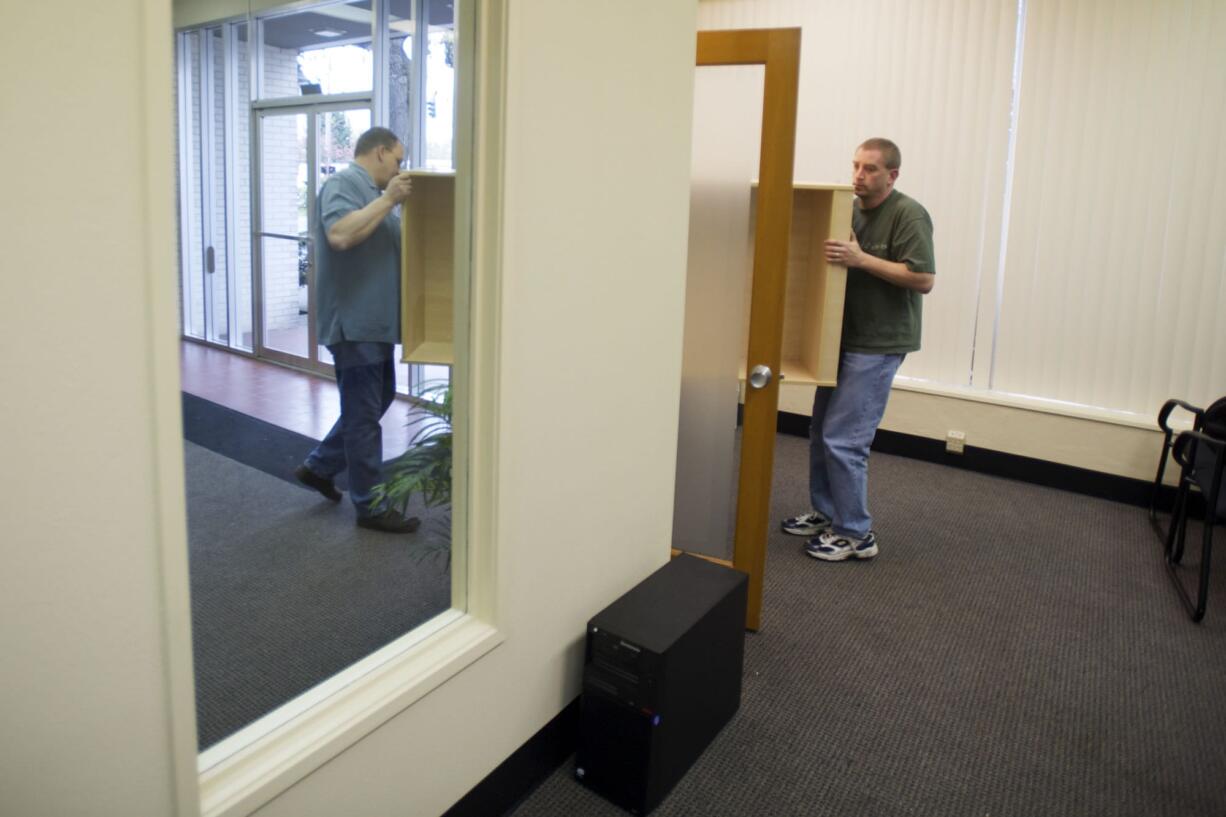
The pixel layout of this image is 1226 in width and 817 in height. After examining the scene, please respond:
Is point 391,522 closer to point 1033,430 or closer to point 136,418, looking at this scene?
point 136,418

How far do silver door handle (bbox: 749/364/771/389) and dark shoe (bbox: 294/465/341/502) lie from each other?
51.2 inches

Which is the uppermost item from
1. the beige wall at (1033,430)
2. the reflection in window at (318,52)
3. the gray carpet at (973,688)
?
the reflection in window at (318,52)

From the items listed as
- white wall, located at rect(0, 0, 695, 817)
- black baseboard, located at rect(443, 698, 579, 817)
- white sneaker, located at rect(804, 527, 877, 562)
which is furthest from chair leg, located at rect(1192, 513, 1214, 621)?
white wall, located at rect(0, 0, 695, 817)

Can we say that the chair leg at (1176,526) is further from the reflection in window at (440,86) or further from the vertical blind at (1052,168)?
the reflection in window at (440,86)

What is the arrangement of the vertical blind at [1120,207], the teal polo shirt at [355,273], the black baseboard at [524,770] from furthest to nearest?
the vertical blind at [1120,207] → the black baseboard at [524,770] → the teal polo shirt at [355,273]

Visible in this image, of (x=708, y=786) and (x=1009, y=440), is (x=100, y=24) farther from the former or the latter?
(x=1009, y=440)

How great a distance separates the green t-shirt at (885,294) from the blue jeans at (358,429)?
2.00m

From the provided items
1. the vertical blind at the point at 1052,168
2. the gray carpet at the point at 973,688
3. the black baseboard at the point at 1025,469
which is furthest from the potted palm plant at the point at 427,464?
the vertical blind at the point at 1052,168

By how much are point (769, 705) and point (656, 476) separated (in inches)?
25.9

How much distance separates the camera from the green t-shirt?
3.05 metres

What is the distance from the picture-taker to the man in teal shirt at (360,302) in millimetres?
1391

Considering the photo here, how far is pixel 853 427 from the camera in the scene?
317cm

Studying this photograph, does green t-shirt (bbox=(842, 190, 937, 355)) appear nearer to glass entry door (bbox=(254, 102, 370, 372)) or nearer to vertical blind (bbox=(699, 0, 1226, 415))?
vertical blind (bbox=(699, 0, 1226, 415))

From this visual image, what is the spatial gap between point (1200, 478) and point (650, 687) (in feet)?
7.27
